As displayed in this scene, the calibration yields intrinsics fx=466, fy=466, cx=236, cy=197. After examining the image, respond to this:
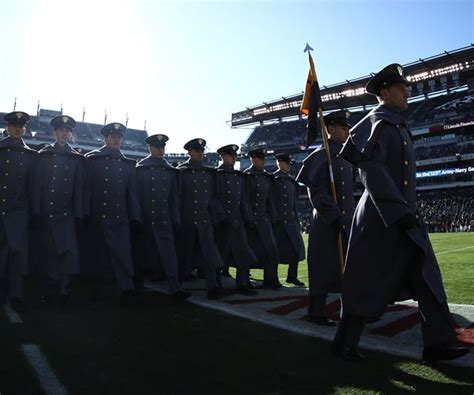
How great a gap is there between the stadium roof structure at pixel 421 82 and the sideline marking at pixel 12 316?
5078 cm

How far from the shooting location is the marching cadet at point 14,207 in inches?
210

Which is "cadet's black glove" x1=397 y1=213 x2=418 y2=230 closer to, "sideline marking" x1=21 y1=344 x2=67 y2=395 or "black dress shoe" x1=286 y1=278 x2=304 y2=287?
"sideline marking" x1=21 y1=344 x2=67 y2=395

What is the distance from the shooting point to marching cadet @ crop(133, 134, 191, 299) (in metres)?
6.05

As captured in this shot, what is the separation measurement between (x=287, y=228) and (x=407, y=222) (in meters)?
4.75

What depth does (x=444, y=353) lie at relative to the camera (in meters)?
3.10

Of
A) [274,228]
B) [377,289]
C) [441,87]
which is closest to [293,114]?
[441,87]

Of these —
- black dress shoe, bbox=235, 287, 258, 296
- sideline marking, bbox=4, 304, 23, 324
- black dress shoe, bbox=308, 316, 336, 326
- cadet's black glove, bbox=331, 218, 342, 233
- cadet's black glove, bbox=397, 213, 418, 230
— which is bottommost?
black dress shoe, bbox=308, 316, 336, 326

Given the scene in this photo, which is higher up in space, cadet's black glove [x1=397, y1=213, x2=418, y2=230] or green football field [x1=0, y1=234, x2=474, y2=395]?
cadet's black glove [x1=397, y1=213, x2=418, y2=230]

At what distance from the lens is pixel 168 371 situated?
3.12 metres

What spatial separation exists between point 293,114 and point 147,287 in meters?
61.1

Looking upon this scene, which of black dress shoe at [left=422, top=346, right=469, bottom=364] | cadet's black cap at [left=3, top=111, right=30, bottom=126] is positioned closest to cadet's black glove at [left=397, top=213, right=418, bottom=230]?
black dress shoe at [left=422, top=346, right=469, bottom=364]

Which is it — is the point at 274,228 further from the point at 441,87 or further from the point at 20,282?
the point at 441,87

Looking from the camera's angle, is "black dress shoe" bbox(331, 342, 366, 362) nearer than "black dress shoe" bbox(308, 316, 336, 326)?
Yes

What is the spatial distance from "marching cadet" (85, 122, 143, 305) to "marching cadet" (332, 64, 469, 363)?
3.10 metres
